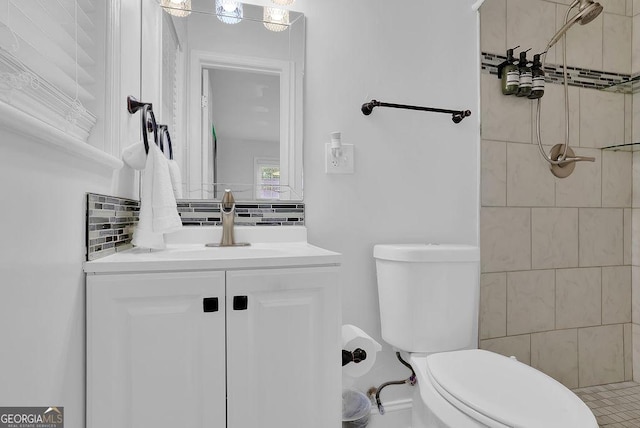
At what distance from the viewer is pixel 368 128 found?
150 centimetres

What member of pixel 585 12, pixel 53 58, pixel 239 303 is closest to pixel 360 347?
pixel 239 303

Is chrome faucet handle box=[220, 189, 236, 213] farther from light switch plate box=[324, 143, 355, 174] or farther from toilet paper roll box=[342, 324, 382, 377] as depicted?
toilet paper roll box=[342, 324, 382, 377]

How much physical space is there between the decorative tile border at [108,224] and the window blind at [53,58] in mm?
199

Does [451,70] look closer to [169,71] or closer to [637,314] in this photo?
[169,71]

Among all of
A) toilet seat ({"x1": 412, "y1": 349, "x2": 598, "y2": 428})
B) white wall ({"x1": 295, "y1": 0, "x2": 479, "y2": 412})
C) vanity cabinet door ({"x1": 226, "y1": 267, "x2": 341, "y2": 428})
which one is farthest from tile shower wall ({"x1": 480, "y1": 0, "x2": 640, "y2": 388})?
vanity cabinet door ({"x1": 226, "y1": 267, "x2": 341, "y2": 428})

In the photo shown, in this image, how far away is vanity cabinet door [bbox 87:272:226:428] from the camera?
814 mm

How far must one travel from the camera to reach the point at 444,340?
127 centimetres

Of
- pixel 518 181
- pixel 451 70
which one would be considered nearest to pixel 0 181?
pixel 451 70

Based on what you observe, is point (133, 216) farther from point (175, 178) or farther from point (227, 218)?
point (227, 218)

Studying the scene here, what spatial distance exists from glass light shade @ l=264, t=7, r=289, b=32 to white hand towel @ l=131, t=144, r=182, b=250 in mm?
725

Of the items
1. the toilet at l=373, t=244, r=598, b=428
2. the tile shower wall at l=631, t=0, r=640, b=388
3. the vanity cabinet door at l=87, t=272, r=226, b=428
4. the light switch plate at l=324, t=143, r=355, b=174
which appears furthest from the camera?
the tile shower wall at l=631, t=0, r=640, b=388

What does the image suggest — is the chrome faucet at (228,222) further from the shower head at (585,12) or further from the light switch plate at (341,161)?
the shower head at (585,12)

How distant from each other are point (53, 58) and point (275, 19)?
2.85ft

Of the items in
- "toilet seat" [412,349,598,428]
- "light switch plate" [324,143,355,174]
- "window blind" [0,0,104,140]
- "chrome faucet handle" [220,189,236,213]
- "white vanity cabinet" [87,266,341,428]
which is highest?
"window blind" [0,0,104,140]
